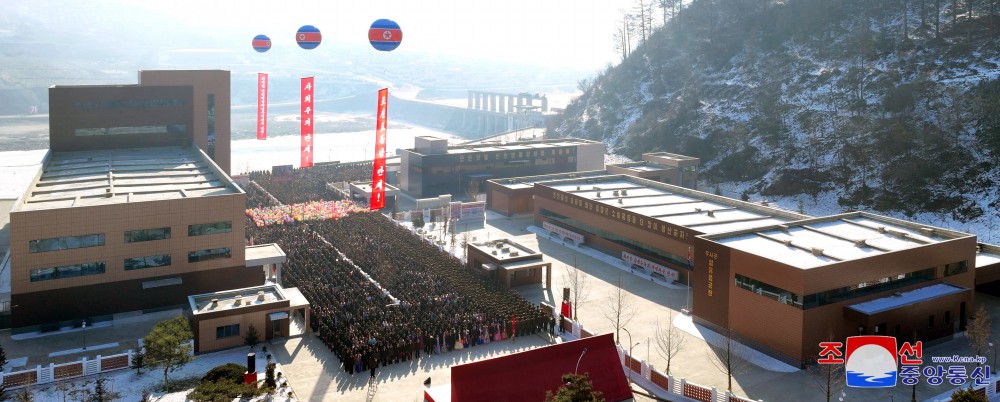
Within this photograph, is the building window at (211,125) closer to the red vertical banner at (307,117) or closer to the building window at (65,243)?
the red vertical banner at (307,117)

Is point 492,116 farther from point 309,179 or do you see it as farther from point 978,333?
point 978,333

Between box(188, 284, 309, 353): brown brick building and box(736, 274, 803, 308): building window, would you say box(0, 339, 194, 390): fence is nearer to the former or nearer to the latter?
box(188, 284, 309, 353): brown brick building

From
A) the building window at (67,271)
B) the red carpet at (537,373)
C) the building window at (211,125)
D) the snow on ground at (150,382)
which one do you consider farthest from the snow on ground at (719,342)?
the building window at (211,125)

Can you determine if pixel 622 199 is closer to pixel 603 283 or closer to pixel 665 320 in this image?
pixel 603 283

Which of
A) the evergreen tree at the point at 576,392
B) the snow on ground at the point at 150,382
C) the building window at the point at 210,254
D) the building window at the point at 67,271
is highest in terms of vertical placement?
the building window at the point at 210,254

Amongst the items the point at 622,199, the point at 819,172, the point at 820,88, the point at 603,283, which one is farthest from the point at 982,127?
the point at 603,283

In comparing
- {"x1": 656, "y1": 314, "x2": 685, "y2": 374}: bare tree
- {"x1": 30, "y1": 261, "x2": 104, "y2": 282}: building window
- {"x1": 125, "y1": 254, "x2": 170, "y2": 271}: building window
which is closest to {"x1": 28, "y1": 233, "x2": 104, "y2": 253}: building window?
{"x1": 30, "y1": 261, "x2": 104, "y2": 282}: building window

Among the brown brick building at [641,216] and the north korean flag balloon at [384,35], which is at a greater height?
the north korean flag balloon at [384,35]
